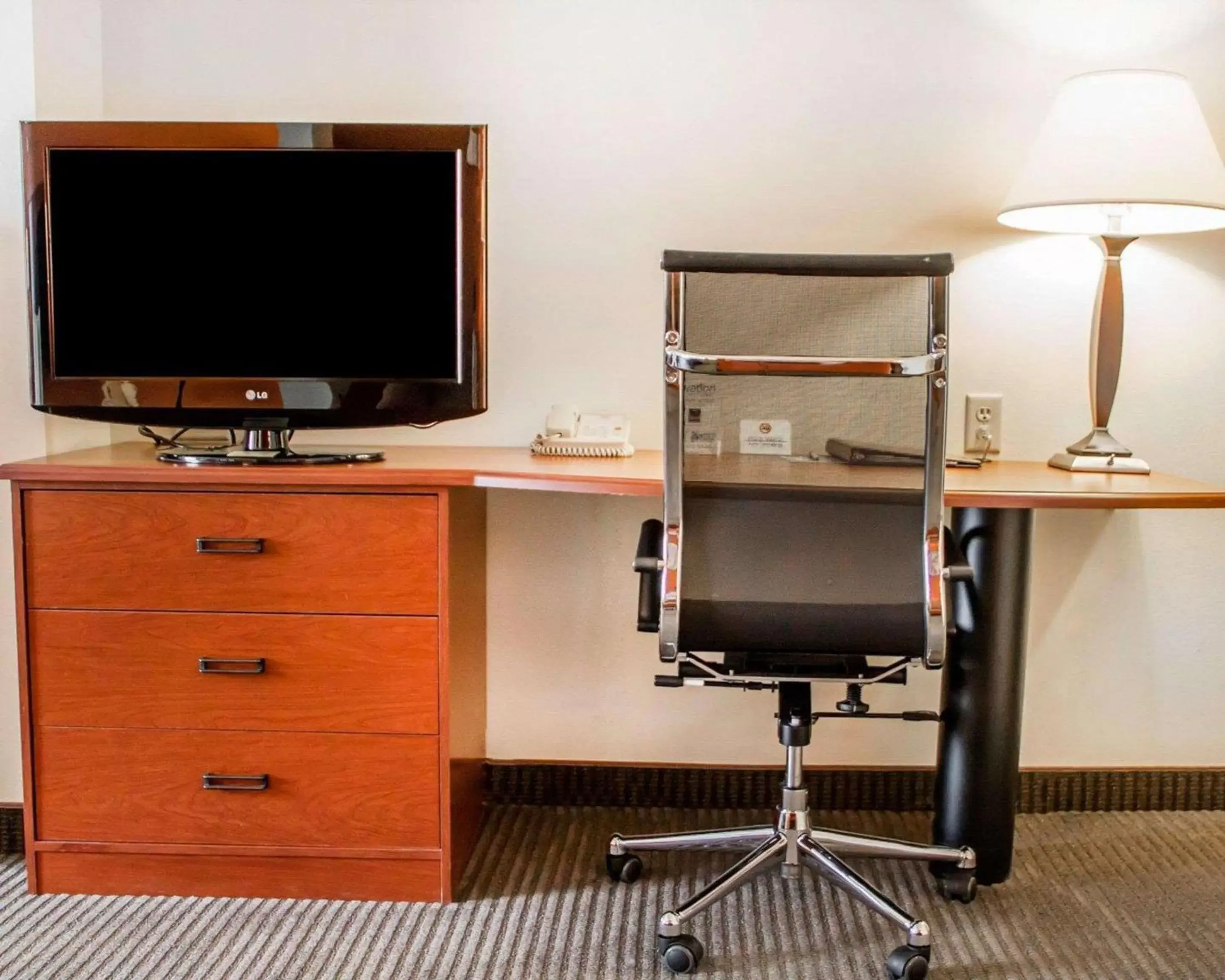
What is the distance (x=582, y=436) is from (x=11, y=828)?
4.57ft

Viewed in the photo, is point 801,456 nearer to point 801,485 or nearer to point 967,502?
point 801,485

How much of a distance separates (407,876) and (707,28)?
1.77 m

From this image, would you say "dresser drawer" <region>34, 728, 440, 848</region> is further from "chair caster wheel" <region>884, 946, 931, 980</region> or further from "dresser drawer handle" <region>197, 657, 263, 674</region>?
"chair caster wheel" <region>884, 946, 931, 980</region>

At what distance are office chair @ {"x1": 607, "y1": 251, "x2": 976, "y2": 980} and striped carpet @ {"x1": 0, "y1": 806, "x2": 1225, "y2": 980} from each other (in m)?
0.12

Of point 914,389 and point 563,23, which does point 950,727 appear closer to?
point 914,389

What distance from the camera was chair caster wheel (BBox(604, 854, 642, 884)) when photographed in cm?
203

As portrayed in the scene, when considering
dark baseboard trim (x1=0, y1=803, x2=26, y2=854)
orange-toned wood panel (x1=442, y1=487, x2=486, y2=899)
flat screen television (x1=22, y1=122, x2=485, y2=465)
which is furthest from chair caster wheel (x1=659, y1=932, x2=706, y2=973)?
dark baseboard trim (x1=0, y1=803, x2=26, y2=854)

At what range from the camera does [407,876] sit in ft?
6.42

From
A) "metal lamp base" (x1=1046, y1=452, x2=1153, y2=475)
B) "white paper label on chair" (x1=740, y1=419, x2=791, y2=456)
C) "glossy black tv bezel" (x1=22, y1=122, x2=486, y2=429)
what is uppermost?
"glossy black tv bezel" (x1=22, y1=122, x2=486, y2=429)

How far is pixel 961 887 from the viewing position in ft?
6.44

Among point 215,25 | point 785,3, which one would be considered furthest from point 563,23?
point 215,25

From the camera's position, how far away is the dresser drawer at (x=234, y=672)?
1911mm

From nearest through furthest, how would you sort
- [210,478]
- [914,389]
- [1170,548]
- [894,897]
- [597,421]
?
[914,389], [210,478], [894,897], [597,421], [1170,548]

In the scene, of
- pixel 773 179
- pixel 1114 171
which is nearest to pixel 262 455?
pixel 773 179
